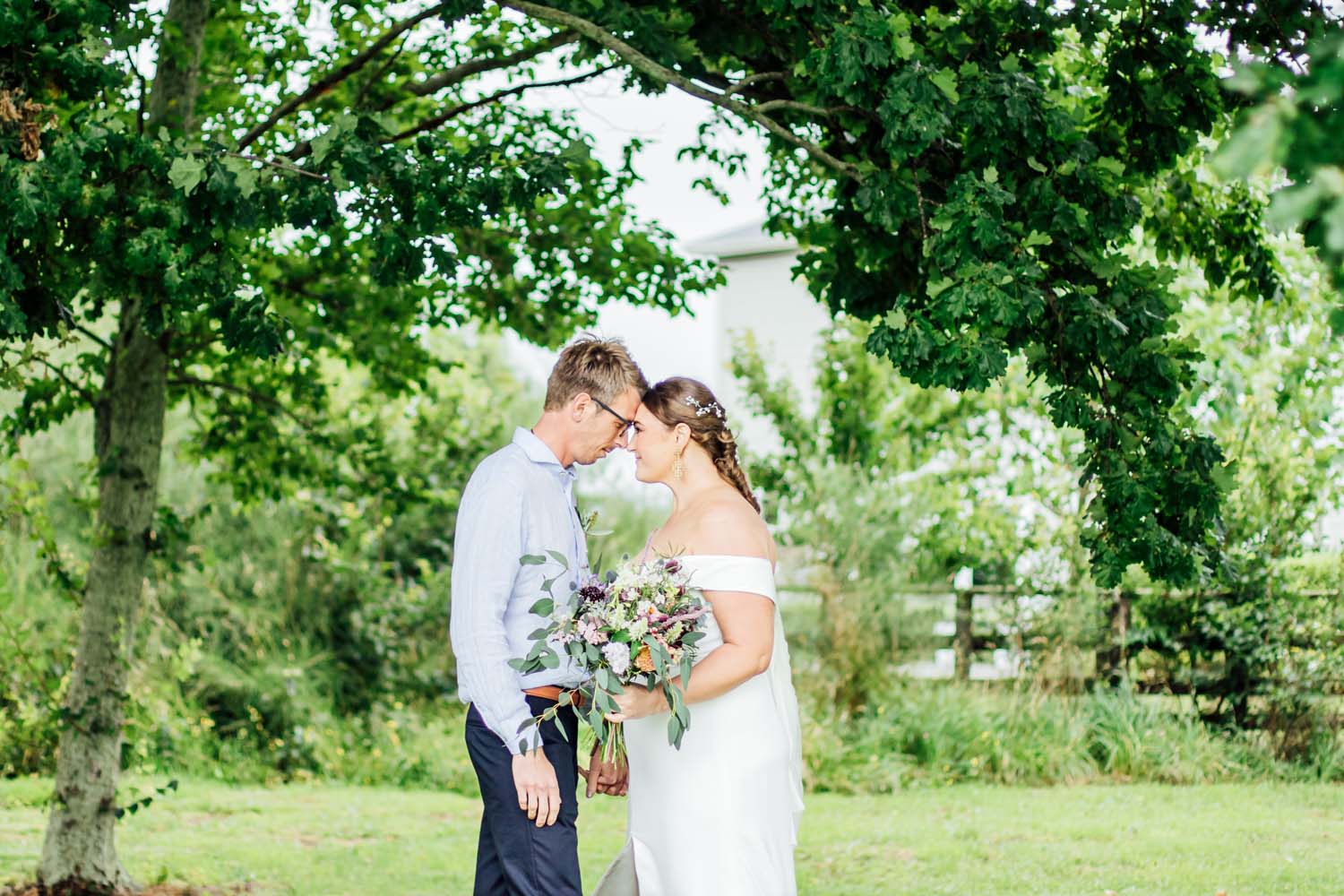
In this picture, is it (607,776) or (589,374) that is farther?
(607,776)

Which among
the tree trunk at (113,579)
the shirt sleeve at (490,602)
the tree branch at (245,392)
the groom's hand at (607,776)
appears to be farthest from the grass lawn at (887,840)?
the shirt sleeve at (490,602)

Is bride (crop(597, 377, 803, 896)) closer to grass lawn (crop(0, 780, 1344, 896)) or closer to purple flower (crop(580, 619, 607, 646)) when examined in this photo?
purple flower (crop(580, 619, 607, 646))

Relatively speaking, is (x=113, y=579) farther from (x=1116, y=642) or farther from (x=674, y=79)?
(x=1116, y=642)

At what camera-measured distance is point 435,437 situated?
11.6 m

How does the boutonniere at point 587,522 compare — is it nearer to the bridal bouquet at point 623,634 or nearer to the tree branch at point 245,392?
the bridal bouquet at point 623,634

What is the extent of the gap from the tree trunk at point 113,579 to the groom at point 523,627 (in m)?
3.56

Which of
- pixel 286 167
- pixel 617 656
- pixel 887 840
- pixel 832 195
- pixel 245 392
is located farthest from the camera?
pixel 887 840

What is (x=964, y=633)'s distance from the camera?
12.1 metres

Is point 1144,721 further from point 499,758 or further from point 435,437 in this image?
point 499,758

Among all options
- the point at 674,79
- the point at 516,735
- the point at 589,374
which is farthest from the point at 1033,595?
the point at 516,735

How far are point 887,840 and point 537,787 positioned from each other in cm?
565

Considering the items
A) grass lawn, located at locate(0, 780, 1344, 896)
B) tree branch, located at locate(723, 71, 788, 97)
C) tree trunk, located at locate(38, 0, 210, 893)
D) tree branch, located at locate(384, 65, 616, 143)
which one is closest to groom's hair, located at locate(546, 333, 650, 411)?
tree branch, located at locate(723, 71, 788, 97)

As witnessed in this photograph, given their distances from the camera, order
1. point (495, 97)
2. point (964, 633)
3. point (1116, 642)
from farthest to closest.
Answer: point (964, 633) → point (1116, 642) → point (495, 97)

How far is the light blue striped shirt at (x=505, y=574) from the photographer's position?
3.45 meters
